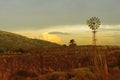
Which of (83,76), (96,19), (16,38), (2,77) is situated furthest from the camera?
(16,38)

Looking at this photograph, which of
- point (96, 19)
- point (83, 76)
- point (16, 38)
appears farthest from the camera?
point (16, 38)

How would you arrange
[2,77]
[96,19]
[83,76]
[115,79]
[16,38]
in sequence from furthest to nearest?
[16,38]
[96,19]
[83,76]
[115,79]
[2,77]

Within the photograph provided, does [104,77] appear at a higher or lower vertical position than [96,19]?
lower

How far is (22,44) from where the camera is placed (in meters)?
143

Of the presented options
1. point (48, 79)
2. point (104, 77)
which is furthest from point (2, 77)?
point (104, 77)

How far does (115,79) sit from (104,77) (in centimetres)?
539

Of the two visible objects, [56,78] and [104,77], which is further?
[56,78]

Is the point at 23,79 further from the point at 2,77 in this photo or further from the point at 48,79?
the point at 2,77

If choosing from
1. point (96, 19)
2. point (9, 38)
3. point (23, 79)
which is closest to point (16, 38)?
point (9, 38)

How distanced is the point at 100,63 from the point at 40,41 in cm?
15246

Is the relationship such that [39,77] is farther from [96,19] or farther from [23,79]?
[96,19]

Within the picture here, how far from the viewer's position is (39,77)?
18.3m

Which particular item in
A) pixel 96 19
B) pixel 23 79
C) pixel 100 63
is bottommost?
pixel 23 79

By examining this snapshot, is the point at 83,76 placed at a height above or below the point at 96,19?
below
